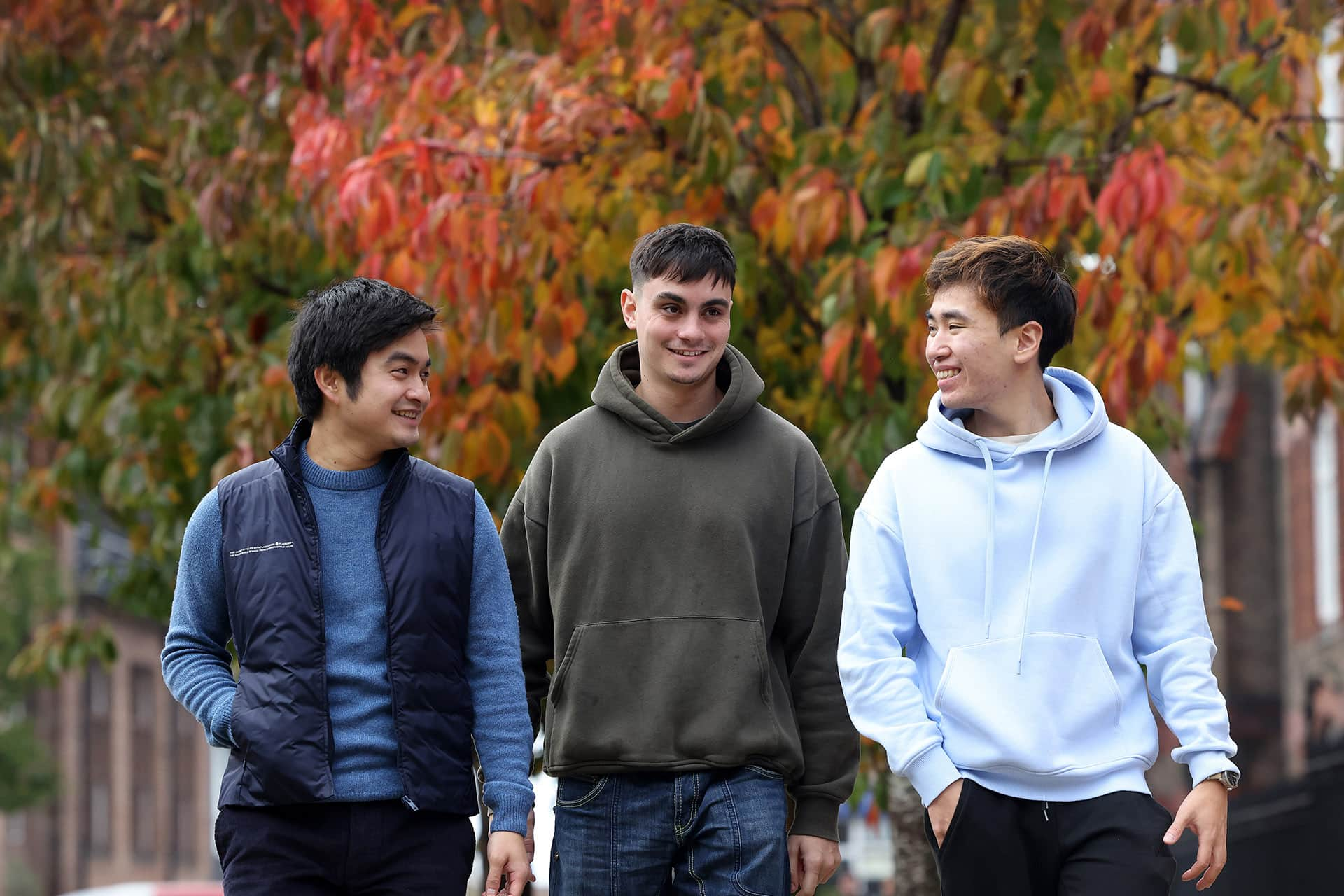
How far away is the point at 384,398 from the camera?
4.01 m

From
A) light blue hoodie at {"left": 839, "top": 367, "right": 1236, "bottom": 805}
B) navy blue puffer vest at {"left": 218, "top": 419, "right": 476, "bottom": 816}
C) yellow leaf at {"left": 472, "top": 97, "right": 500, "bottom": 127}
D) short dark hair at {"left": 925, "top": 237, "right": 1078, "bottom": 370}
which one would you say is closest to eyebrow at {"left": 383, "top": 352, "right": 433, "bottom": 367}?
navy blue puffer vest at {"left": 218, "top": 419, "right": 476, "bottom": 816}

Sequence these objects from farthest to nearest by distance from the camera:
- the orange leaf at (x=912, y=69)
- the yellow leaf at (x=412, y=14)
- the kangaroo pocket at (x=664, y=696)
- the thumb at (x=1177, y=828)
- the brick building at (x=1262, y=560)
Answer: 1. the brick building at (x=1262, y=560)
2. the yellow leaf at (x=412, y=14)
3. the orange leaf at (x=912, y=69)
4. the kangaroo pocket at (x=664, y=696)
5. the thumb at (x=1177, y=828)

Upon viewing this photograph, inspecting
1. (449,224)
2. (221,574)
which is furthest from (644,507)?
(449,224)

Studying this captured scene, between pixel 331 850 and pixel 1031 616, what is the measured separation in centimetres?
150

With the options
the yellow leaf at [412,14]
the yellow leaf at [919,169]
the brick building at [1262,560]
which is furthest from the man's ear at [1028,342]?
the brick building at [1262,560]

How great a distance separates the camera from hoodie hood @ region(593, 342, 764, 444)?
4.37 m

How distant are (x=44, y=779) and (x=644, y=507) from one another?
29726 millimetres

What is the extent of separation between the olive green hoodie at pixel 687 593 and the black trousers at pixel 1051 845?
604 millimetres

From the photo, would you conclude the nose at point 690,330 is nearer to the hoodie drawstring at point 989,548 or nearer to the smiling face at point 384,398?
the smiling face at point 384,398

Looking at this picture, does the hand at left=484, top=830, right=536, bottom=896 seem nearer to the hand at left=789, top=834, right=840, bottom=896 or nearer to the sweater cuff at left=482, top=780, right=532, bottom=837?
the sweater cuff at left=482, top=780, right=532, bottom=837

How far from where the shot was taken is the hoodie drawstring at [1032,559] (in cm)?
372

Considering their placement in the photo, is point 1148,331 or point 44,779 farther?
point 44,779

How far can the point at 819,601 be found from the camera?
438 centimetres

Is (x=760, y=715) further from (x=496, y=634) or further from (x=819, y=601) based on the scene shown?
Answer: (x=496, y=634)
